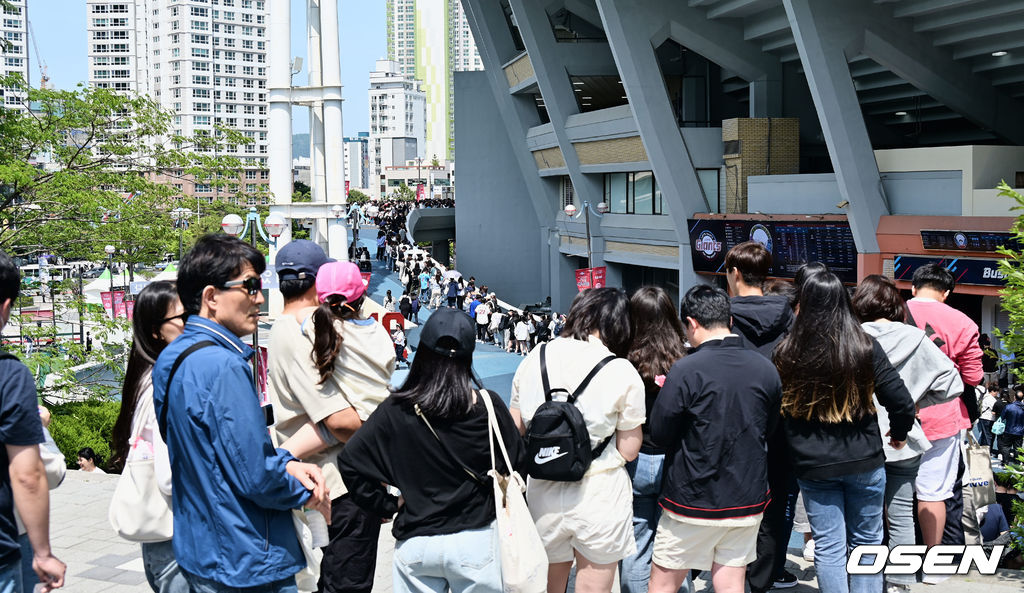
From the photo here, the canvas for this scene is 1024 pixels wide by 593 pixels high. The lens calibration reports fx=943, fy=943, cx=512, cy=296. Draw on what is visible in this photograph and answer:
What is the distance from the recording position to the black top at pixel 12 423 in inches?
138

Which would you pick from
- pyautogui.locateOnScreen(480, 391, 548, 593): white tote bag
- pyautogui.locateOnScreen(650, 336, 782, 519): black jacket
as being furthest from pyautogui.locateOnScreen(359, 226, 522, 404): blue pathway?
pyautogui.locateOnScreen(480, 391, 548, 593): white tote bag

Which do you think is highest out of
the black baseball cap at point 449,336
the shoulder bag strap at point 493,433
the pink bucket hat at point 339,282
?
the pink bucket hat at point 339,282

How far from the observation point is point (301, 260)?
488 cm

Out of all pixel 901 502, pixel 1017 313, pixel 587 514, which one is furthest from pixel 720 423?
pixel 1017 313

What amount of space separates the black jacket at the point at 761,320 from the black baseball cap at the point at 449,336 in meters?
2.36

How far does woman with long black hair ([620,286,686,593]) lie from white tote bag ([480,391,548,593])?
1.36m

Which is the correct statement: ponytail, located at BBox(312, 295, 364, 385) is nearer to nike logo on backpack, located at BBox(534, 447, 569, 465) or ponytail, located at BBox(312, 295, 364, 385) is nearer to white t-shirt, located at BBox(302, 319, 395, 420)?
white t-shirt, located at BBox(302, 319, 395, 420)

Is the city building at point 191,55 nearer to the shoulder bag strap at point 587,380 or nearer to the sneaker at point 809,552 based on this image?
the sneaker at point 809,552

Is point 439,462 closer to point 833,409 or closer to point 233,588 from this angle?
point 233,588

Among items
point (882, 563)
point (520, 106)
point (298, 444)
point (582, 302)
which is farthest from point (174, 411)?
point (520, 106)

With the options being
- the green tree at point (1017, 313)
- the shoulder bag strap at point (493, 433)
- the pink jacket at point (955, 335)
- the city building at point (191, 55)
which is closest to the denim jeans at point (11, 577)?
the shoulder bag strap at point (493, 433)

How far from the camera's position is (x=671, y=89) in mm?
34688

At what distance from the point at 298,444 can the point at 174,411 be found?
1145 millimetres

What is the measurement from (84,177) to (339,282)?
11.4m
